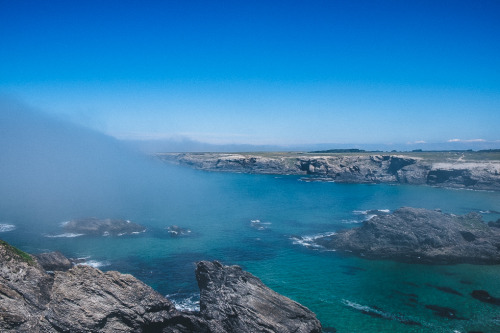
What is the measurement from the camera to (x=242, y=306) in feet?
85.5

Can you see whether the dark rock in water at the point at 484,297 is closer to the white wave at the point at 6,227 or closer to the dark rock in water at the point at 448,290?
the dark rock in water at the point at 448,290

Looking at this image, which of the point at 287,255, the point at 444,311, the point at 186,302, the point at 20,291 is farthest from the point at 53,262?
the point at 444,311

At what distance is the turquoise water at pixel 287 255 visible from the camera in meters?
35.6

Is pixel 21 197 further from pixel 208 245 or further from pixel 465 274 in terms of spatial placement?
pixel 465 274

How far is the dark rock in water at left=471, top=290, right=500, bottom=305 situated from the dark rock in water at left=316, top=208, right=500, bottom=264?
33.6 feet

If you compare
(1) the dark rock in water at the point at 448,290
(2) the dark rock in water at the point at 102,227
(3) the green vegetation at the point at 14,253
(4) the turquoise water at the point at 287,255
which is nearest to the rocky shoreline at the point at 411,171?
(4) the turquoise water at the point at 287,255

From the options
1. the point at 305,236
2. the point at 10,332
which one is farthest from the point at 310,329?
the point at 305,236

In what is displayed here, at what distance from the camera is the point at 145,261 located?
49125mm

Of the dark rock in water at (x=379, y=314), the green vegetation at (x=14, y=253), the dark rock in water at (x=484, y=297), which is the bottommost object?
the dark rock in water at (x=379, y=314)

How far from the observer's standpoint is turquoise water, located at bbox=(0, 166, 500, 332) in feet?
117

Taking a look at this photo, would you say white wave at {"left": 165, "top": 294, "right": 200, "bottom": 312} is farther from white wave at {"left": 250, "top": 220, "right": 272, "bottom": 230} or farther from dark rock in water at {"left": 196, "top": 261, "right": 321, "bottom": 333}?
white wave at {"left": 250, "top": 220, "right": 272, "bottom": 230}

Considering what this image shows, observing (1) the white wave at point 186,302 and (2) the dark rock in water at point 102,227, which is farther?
(2) the dark rock in water at point 102,227

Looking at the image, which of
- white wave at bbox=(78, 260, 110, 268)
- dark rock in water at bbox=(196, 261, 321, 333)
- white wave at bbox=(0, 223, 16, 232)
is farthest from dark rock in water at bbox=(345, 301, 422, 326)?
white wave at bbox=(0, 223, 16, 232)

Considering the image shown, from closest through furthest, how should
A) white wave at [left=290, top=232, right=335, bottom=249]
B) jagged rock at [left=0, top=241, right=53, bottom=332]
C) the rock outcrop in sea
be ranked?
jagged rock at [left=0, top=241, right=53, bottom=332] < the rock outcrop in sea < white wave at [left=290, top=232, right=335, bottom=249]
